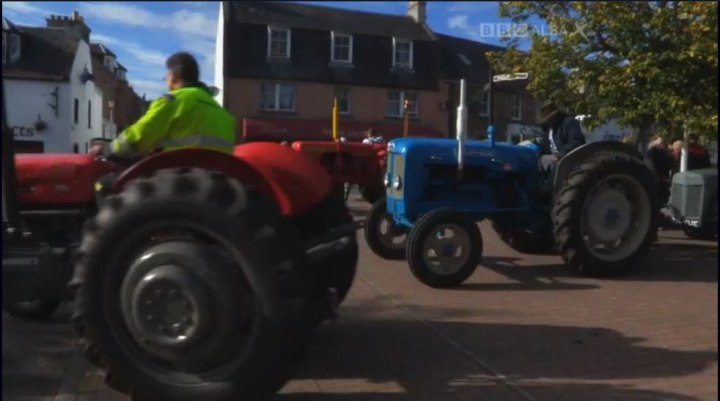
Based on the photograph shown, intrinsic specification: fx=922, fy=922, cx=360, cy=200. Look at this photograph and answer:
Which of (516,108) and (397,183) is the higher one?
(516,108)

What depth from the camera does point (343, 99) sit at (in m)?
9.30

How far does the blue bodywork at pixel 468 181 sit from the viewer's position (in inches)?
352

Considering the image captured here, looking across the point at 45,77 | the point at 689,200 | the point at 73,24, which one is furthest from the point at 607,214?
the point at 45,77

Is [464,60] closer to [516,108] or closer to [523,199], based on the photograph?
[516,108]

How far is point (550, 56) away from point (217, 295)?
9.59m

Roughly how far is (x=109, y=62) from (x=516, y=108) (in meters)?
6.10

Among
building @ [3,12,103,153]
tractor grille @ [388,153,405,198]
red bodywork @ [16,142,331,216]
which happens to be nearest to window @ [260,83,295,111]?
tractor grille @ [388,153,405,198]

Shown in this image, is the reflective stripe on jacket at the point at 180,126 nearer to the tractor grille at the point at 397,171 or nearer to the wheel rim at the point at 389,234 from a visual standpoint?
the tractor grille at the point at 397,171

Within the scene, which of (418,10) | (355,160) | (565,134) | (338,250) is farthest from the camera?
(355,160)

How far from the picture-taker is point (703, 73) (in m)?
11.7

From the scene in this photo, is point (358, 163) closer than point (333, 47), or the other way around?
point (333, 47)

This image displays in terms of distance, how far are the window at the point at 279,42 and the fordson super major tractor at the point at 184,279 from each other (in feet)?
14.1

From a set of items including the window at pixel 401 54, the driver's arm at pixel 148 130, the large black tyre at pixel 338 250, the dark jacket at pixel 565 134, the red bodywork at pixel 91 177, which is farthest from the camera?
the window at pixel 401 54

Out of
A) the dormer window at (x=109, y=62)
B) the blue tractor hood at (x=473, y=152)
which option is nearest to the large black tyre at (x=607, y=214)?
the blue tractor hood at (x=473, y=152)
